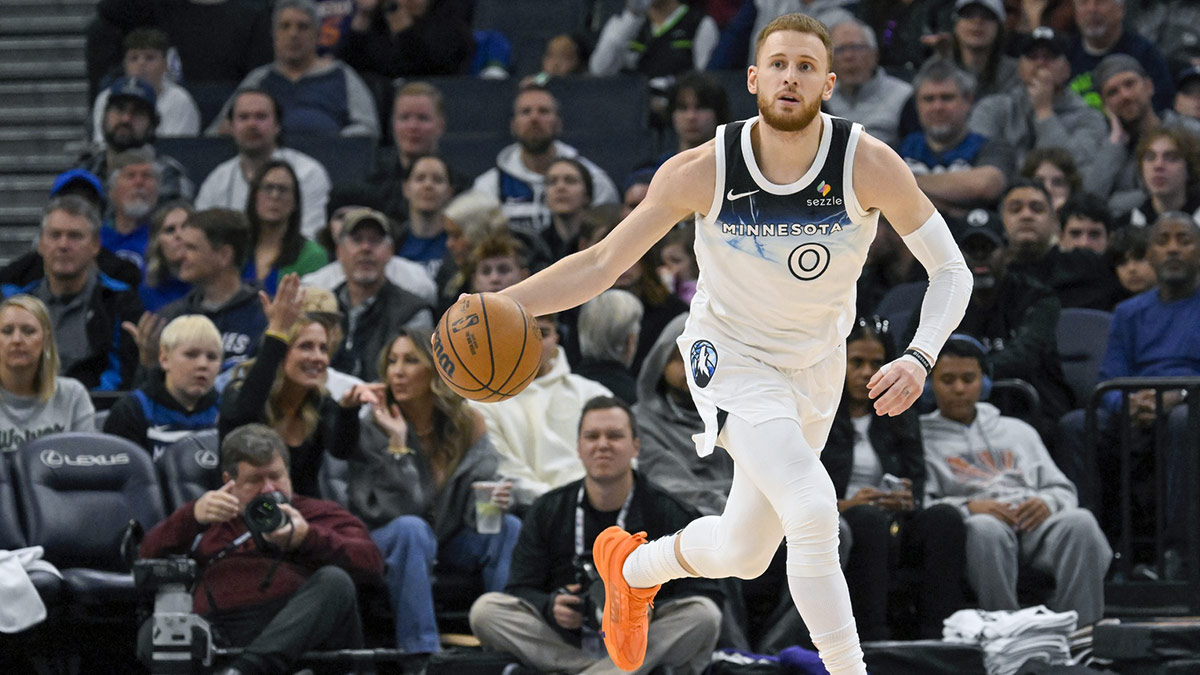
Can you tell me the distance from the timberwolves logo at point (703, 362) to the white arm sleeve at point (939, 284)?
69 cm

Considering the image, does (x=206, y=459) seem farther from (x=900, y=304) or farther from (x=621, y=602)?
(x=900, y=304)

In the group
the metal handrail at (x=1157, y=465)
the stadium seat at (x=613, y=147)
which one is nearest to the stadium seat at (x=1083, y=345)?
the metal handrail at (x=1157, y=465)

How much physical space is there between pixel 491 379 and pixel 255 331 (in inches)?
175

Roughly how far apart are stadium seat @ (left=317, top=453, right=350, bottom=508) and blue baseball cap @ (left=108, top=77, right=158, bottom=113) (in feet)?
13.9

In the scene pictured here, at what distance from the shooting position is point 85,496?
8.48 meters

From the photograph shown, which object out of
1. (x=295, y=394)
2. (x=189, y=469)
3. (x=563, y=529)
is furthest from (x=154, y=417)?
(x=563, y=529)

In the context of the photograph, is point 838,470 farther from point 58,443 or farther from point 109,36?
point 109,36

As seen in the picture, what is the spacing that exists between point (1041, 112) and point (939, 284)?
6159 millimetres

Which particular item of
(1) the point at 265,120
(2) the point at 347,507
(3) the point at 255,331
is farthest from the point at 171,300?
(2) the point at 347,507

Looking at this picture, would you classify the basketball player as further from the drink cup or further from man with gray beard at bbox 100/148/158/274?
man with gray beard at bbox 100/148/158/274

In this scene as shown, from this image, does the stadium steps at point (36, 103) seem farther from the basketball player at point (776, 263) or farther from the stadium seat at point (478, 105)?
the basketball player at point (776, 263)

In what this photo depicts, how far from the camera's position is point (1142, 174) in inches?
418

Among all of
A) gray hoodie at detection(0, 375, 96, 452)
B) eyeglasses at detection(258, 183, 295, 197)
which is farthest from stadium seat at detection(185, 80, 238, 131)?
gray hoodie at detection(0, 375, 96, 452)

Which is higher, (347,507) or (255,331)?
(255,331)
